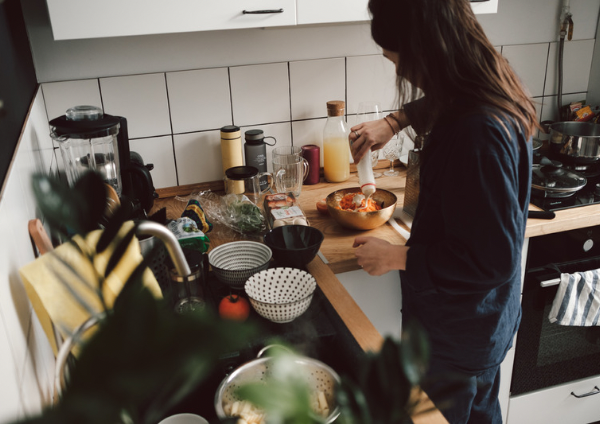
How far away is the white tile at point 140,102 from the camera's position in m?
1.72

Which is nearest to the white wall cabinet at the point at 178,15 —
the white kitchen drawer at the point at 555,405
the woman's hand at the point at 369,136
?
the woman's hand at the point at 369,136

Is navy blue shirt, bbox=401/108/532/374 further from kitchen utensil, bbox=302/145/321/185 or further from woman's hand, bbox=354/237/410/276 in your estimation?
kitchen utensil, bbox=302/145/321/185

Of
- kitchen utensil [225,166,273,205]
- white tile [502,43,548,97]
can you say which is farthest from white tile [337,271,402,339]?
Result: white tile [502,43,548,97]

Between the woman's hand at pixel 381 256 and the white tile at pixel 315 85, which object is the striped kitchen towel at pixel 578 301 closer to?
the woman's hand at pixel 381 256

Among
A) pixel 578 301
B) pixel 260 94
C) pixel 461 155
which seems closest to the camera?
pixel 461 155

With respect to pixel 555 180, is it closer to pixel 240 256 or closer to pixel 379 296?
pixel 379 296

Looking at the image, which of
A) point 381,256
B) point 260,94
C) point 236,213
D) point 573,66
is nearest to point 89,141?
point 236,213

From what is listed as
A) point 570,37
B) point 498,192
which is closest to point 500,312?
point 498,192

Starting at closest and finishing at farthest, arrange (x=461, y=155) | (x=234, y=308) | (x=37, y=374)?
(x=37, y=374)
(x=461, y=155)
(x=234, y=308)

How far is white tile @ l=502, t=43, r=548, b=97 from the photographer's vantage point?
6.86 ft

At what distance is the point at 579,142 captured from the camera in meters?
1.84

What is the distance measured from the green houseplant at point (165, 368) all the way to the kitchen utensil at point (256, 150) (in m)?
1.46

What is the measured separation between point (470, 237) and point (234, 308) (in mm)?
522

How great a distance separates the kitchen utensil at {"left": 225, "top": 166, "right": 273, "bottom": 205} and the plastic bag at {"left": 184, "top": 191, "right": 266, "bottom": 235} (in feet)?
0.25
